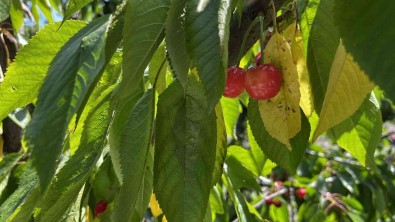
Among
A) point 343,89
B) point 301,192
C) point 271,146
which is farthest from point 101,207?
point 301,192

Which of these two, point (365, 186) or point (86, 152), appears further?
point (365, 186)

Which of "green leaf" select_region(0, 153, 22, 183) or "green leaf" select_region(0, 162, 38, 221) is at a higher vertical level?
"green leaf" select_region(0, 153, 22, 183)

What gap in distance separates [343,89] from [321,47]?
9 centimetres

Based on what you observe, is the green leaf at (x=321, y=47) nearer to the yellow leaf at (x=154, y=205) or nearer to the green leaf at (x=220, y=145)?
the green leaf at (x=220, y=145)

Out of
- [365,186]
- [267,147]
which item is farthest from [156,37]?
[365,186]

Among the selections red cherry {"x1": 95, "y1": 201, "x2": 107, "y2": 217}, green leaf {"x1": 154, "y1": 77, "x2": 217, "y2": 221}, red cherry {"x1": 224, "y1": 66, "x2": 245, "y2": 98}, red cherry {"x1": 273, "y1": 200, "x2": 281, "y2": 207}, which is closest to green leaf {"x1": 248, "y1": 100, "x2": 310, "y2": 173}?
red cherry {"x1": 224, "y1": 66, "x2": 245, "y2": 98}

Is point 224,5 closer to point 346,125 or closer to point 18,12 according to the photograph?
point 346,125

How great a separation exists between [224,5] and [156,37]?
67mm

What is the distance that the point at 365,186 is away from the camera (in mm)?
2855

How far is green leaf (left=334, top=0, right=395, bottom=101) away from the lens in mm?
343

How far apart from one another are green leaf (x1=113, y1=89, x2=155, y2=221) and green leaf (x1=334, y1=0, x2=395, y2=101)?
9.8 inches

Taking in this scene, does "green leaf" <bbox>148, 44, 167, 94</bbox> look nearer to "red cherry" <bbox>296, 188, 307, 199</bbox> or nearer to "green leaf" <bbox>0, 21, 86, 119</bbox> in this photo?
"green leaf" <bbox>0, 21, 86, 119</bbox>

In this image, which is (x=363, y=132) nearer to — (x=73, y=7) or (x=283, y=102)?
(x=283, y=102)

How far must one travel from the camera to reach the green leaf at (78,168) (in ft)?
1.95
